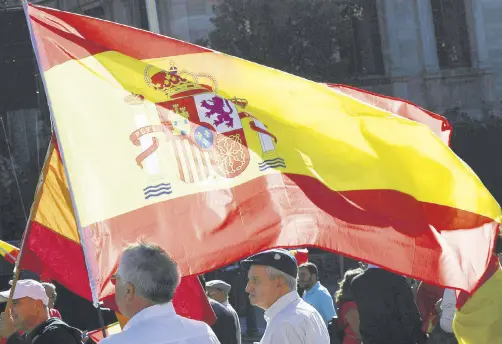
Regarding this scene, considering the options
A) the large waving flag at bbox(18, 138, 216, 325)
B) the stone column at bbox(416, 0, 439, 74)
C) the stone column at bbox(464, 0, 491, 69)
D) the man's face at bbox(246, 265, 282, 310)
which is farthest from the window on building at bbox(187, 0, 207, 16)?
the man's face at bbox(246, 265, 282, 310)

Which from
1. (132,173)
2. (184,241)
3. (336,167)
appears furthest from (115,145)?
(336,167)

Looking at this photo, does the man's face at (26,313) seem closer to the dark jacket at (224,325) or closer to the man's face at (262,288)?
the man's face at (262,288)

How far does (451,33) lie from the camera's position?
3130cm

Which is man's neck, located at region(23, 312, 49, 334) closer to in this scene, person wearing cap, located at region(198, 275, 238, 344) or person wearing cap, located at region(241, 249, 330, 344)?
person wearing cap, located at region(241, 249, 330, 344)

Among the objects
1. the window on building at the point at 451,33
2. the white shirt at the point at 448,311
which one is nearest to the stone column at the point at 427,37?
the window on building at the point at 451,33

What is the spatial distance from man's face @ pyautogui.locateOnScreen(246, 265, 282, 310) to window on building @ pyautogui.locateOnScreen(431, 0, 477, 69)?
26257 millimetres

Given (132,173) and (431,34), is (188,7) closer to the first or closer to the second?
(431,34)

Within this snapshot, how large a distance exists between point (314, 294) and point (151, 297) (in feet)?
18.7

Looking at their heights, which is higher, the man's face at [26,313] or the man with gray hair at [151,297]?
the man with gray hair at [151,297]

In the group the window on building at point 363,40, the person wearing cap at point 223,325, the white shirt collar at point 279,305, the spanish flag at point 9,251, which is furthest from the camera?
the window on building at point 363,40

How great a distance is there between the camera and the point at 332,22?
2684 centimetres

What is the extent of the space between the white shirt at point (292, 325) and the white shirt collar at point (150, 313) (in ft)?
4.17

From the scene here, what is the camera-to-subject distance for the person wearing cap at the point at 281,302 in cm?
505

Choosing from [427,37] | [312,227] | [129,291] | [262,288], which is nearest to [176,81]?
[312,227]
